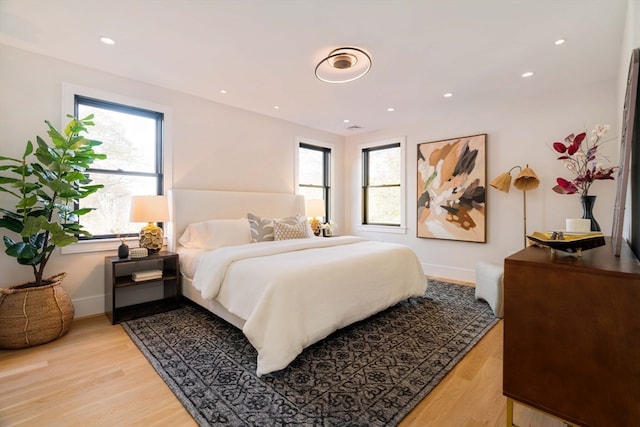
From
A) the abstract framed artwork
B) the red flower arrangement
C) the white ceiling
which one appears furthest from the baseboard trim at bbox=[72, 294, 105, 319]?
the red flower arrangement

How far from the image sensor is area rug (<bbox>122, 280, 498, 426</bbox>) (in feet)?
5.16

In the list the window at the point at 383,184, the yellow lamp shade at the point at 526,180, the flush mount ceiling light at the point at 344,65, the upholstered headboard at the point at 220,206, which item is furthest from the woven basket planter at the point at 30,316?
the yellow lamp shade at the point at 526,180

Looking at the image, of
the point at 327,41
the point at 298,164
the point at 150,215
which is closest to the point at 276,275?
the point at 150,215

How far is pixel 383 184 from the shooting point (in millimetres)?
5406

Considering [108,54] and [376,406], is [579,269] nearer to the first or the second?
[376,406]

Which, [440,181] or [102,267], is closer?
[102,267]

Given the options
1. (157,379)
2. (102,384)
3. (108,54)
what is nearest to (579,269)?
(157,379)

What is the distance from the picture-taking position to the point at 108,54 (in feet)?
8.92

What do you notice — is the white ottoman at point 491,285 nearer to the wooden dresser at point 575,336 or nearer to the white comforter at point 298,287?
the white comforter at point 298,287

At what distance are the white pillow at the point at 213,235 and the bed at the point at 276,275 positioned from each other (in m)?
0.01

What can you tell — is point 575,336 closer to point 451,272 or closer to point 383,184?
point 451,272

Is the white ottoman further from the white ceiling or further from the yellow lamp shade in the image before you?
the white ceiling

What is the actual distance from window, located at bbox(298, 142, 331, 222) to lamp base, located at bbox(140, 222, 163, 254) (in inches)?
99.1

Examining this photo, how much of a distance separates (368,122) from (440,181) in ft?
5.16
